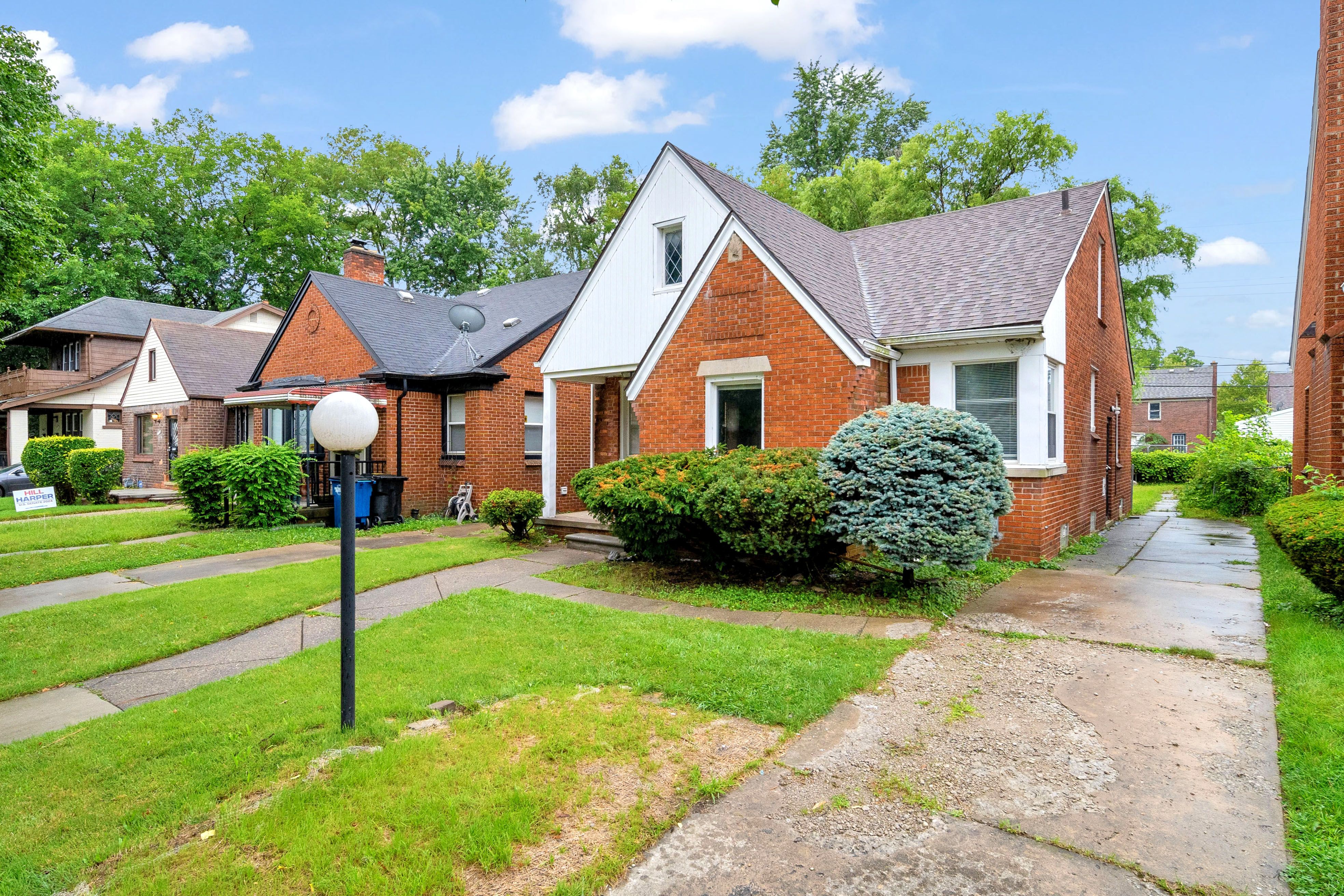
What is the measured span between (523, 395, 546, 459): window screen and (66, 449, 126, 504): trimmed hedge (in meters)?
13.6

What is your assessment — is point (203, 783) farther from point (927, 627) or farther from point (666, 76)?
point (666, 76)

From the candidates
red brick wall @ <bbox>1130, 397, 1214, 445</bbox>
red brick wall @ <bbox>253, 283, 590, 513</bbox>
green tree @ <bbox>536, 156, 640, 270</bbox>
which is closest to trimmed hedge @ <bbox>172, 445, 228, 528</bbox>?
red brick wall @ <bbox>253, 283, 590, 513</bbox>

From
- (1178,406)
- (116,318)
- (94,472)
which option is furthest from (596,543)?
(1178,406)

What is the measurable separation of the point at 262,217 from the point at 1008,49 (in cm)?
4061

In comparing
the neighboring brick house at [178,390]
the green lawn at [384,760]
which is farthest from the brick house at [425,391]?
the green lawn at [384,760]

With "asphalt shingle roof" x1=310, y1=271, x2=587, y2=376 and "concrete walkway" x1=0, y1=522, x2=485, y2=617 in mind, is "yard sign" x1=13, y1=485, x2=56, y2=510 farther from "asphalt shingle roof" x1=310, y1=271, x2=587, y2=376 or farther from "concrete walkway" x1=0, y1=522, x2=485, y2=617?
"asphalt shingle roof" x1=310, y1=271, x2=587, y2=376

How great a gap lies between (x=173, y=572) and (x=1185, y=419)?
63.0 metres

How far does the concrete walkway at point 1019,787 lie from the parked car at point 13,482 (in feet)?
101

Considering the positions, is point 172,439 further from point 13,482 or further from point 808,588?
point 808,588

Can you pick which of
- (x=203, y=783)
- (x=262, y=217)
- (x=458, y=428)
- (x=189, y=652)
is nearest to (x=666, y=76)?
(x=458, y=428)

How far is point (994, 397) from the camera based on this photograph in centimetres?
995

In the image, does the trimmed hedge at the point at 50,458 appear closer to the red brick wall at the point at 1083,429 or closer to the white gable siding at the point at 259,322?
the white gable siding at the point at 259,322

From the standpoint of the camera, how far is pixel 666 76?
38.2ft

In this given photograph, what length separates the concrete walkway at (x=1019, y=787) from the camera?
2.86 metres
